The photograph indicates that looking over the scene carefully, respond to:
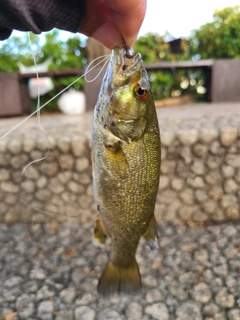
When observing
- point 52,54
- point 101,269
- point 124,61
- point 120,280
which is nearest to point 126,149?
point 124,61

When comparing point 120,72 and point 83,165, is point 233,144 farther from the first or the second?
point 120,72

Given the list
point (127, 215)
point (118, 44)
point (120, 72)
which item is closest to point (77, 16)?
point (118, 44)

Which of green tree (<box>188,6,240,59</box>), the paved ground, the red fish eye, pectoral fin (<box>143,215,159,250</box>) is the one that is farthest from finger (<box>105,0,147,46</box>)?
green tree (<box>188,6,240,59</box>)

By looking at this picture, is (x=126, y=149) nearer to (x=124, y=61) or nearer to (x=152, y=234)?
(x=124, y=61)

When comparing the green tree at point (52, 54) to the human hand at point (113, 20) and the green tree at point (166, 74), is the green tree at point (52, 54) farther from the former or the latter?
the human hand at point (113, 20)

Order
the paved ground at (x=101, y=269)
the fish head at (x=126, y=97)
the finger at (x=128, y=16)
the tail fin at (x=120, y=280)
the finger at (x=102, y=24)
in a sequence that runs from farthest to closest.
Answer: the paved ground at (x=101, y=269) < the tail fin at (x=120, y=280) < the finger at (x=102, y=24) < the fish head at (x=126, y=97) < the finger at (x=128, y=16)

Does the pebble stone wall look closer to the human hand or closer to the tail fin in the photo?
the tail fin

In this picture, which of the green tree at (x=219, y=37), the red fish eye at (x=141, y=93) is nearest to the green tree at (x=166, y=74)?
the green tree at (x=219, y=37)
